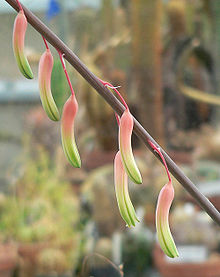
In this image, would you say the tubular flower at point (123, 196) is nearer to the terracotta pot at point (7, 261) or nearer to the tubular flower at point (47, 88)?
the tubular flower at point (47, 88)

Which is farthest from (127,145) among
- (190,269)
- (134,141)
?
(134,141)

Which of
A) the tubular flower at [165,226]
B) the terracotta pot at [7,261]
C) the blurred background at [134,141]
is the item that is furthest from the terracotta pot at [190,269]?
the tubular flower at [165,226]

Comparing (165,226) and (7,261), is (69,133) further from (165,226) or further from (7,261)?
(7,261)

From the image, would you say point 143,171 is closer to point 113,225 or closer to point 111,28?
point 113,225

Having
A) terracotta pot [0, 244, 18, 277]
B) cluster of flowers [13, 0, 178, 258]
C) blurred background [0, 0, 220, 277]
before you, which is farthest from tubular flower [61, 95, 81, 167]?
terracotta pot [0, 244, 18, 277]

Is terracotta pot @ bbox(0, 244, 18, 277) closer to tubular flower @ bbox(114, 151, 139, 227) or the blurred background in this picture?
the blurred background

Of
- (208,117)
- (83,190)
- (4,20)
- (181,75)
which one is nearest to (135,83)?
(181,75)

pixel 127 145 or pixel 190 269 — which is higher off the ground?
pixel 127 145
